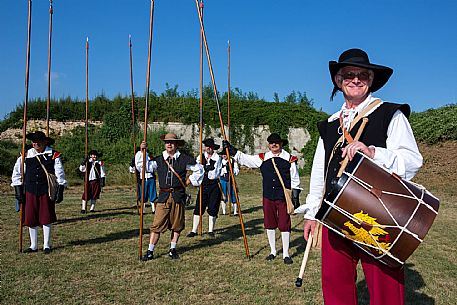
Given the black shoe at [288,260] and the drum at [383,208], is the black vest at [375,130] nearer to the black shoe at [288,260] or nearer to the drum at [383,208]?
the drum at [383,208]

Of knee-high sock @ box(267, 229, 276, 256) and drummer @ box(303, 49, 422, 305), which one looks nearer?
drummer @ box(303, 49, 422, 305)

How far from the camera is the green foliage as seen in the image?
21208mm

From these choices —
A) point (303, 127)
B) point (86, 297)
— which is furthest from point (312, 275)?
point (303, 127)

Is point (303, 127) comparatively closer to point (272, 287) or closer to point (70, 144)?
point (70, 144)

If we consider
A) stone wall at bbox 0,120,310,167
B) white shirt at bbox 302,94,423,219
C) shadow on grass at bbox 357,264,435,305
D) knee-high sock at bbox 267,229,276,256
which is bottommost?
shadow on grass at bbox 357,264,435,305

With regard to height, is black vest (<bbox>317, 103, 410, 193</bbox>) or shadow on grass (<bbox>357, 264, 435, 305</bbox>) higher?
black vest (<bbox>317, 103, 410, 193</bbox>)

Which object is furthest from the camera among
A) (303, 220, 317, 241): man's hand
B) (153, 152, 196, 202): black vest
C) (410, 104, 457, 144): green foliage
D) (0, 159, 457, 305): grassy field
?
(410, 104, 457, 144): green foliage

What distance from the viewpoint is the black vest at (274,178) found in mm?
6625

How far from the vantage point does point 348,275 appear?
2691 mm

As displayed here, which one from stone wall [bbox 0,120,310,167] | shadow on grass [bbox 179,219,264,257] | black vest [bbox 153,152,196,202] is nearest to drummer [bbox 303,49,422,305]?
black vest [bbox 153,152,196,202]

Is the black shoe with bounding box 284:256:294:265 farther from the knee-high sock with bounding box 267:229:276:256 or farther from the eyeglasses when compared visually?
the eyeglasses

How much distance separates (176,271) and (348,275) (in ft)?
11.9

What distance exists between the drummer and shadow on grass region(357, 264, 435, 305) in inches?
89.4

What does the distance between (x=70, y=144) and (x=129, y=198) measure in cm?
785
